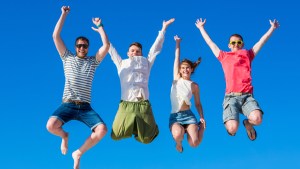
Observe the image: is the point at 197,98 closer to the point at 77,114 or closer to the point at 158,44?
the point at 158,44

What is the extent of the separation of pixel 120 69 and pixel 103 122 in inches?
68.1

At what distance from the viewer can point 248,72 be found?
1402cm

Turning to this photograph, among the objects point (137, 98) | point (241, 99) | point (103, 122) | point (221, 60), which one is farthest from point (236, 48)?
point (103, 122)

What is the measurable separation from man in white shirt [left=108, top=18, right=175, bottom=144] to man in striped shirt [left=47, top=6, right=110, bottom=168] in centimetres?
58

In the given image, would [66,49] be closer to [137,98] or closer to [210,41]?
[137,98]

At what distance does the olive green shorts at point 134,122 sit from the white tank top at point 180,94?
98 centimetres

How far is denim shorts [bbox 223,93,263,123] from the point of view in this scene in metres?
13.7

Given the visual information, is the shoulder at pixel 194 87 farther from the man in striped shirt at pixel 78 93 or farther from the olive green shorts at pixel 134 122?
the man in striped shirt at pixel 78 93

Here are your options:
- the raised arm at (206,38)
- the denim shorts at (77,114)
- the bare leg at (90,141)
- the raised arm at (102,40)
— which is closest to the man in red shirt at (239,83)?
the raised arm at (206,38)

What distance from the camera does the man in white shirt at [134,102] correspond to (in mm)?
13625

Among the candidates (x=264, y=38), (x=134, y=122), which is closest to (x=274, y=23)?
(x=264, y=38)

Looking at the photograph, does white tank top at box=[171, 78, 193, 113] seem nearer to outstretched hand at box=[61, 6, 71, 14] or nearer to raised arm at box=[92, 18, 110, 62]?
raised arm at box=[92, 18, 110, 62]

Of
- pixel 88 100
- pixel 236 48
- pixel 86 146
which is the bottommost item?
pixel 86 146

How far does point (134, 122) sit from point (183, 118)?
1521mm
